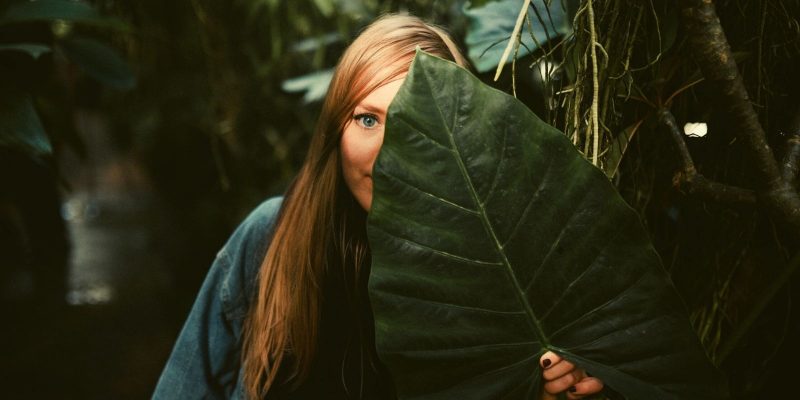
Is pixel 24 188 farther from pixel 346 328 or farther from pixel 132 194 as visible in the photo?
pixel 132 194

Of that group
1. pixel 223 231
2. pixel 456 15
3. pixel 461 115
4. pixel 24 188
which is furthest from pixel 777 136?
pixel 223 231

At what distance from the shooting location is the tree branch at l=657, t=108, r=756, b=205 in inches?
20.7

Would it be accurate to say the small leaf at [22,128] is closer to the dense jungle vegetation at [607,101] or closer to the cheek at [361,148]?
the dense jungle vegetation at [607,101]

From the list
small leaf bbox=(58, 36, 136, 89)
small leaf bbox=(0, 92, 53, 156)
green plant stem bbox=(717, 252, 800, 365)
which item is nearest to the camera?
green plant stem bbox=(717, 252, 800, 365)

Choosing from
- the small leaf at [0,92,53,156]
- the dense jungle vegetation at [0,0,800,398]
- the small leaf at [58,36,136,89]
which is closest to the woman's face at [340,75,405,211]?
the dense jungle vegetation at [0,0,800,398]

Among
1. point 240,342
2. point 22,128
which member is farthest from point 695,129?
point 22,128

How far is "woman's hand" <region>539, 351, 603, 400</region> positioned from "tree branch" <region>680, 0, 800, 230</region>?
0.68 feet

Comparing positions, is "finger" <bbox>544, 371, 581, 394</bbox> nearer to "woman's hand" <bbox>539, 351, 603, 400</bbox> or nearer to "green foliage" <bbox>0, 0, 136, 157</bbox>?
"woman's hand" <bbox>539, 351, 603, 400</bbox>

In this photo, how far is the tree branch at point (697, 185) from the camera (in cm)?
53

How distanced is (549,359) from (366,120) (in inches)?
13.7

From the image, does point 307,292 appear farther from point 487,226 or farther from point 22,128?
point 22,128

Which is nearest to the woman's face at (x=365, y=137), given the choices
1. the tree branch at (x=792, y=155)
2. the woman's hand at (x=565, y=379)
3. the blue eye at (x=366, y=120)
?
the blue eye at (x=366, y=120)

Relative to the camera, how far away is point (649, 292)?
1.58 ft

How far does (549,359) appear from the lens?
51 cm
